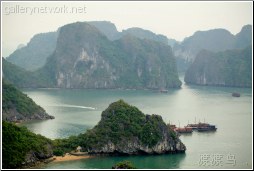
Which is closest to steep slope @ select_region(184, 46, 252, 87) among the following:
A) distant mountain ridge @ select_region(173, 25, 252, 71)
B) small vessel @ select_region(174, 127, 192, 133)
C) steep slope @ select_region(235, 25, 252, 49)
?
steep slope @ select_region(235, 25, 252, 49)

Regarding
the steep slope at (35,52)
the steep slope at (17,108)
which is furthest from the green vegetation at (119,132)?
the steep slope at (35,52)

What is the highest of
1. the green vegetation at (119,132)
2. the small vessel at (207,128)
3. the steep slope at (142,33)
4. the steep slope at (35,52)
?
the steep slope at (142,33)

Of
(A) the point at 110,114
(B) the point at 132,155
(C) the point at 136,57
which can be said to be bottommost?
(B) the point at 132,155

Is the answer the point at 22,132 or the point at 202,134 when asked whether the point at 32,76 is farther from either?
the point at 22,132

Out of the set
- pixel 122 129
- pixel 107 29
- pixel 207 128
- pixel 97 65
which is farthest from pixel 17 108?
pixel 107 29

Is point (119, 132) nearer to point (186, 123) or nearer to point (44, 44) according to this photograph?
point (186, 123)

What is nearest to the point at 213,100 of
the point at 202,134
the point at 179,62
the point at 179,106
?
the point at 179,106

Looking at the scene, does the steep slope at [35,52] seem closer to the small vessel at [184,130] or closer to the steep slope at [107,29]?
the steep slope at [107,29]
